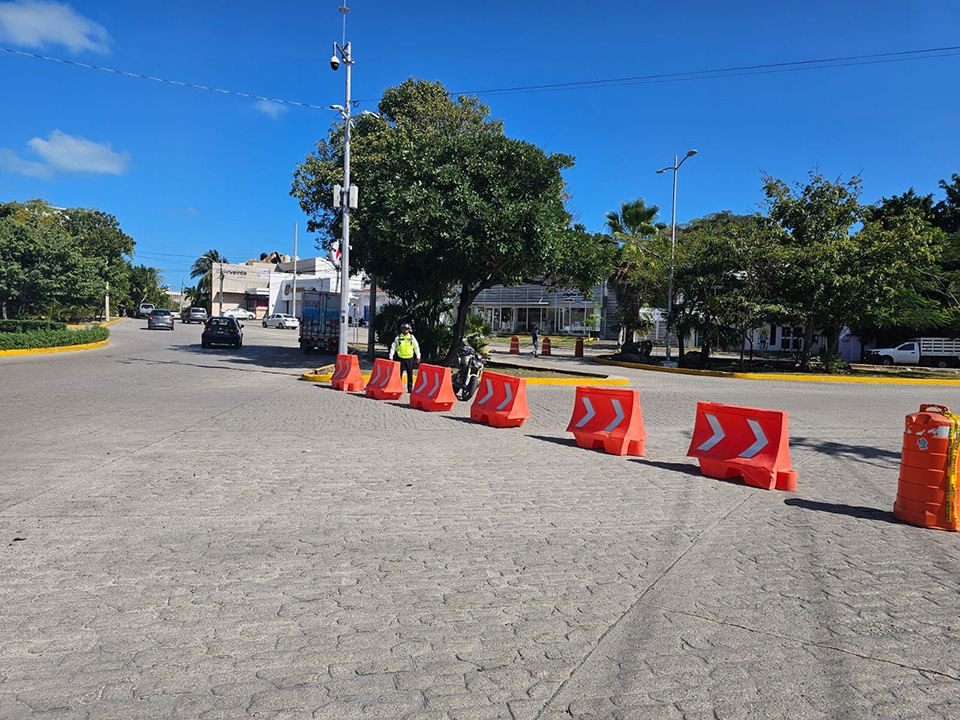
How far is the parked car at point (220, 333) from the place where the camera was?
34.7m

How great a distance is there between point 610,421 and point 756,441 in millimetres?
2298

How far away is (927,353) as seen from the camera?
3778cm

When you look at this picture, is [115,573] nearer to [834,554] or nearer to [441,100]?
[834,554]

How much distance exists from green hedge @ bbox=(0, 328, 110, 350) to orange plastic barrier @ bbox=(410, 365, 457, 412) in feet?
69.6

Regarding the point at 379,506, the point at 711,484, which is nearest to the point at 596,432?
the point at 711,484

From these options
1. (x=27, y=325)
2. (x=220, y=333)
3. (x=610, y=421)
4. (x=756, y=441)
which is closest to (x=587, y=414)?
(x=610, y=421)

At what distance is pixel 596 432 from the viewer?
1034 centimetres

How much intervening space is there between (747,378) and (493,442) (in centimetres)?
1916

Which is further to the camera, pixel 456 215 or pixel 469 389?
pixel 456 215

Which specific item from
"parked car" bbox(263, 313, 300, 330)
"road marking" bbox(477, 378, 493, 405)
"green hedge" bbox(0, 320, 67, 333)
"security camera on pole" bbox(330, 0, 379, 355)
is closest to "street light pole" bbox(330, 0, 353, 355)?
"security camera on pole" bbox(330, 0, 379, 355)

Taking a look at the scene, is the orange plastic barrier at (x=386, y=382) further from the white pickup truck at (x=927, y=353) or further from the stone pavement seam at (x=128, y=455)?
the white pickup truck at (x=927, y=353)

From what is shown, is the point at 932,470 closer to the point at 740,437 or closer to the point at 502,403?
the point at 740,437

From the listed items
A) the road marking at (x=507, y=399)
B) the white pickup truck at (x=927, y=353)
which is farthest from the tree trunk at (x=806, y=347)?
the road marking at (x=507, y=399)

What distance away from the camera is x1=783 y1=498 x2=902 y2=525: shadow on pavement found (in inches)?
273
